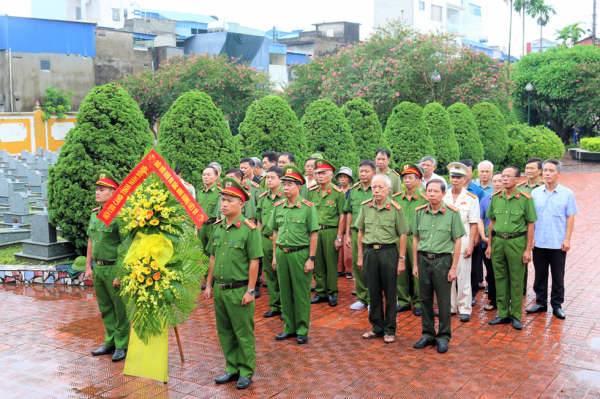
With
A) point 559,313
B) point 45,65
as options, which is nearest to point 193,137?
point 559,313

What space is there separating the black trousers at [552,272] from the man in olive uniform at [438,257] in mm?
1714

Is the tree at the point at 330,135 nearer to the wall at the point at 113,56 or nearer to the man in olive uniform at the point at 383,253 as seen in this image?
the man in olive uniform at the point at 383,253

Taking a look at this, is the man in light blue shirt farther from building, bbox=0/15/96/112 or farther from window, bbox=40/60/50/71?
window, bbox=40/60/50/71

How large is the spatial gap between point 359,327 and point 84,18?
4406cm

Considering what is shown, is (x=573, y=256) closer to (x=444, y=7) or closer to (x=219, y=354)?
(x=219, y=354)

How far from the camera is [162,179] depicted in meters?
5.06

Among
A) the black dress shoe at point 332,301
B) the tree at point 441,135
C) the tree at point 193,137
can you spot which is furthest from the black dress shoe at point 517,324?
the tree at point 441,135

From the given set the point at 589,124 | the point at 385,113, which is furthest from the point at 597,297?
the point at 589,124

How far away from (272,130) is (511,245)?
635cm

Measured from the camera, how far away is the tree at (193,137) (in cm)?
1040

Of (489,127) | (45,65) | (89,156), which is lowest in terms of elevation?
(89,156)

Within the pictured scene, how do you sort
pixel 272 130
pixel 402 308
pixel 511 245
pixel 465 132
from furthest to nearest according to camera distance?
1. pixel 465 132
2. pixel 272 130
3. pixel 402 308
4. pixel 511 245

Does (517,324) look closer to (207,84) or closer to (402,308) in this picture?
(402,308)

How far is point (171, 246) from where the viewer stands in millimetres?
5105
